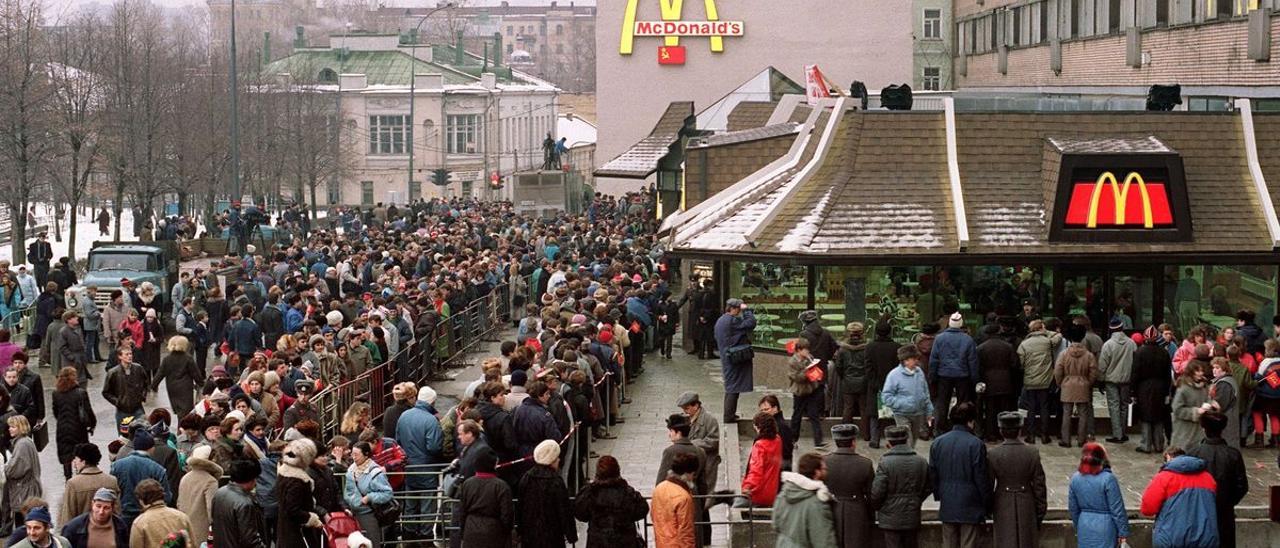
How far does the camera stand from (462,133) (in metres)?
102

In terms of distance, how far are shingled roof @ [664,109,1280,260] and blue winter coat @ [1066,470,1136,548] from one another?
31.9 feet

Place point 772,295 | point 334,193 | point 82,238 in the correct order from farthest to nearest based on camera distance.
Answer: point 334,193
point 82,238
point 772,295

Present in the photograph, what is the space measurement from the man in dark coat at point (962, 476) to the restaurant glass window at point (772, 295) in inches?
403

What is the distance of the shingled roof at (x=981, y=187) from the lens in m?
24.4

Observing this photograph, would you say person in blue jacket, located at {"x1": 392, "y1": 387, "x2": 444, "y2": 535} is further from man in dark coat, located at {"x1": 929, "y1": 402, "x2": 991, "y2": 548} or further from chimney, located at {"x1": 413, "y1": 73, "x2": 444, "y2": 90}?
chimney, located at {"x1": 413, "y1": 73, "x2": 444, "y2": 90}

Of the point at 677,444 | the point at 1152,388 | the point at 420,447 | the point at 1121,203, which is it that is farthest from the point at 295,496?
the point at 1121,203

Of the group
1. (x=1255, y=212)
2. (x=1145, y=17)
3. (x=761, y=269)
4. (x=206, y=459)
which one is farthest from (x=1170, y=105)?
(x=1145, y=17)

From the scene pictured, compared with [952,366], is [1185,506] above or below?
below

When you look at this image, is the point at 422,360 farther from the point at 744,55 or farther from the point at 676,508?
the point at 744,55

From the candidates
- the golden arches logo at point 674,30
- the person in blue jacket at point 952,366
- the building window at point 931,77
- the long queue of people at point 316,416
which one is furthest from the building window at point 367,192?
the person in blue jacket at point 952,366

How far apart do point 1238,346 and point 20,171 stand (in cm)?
3590

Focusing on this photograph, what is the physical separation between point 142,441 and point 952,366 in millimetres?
8426

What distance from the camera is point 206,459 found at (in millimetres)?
15438

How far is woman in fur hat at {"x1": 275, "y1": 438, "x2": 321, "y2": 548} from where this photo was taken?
14.9 metres
